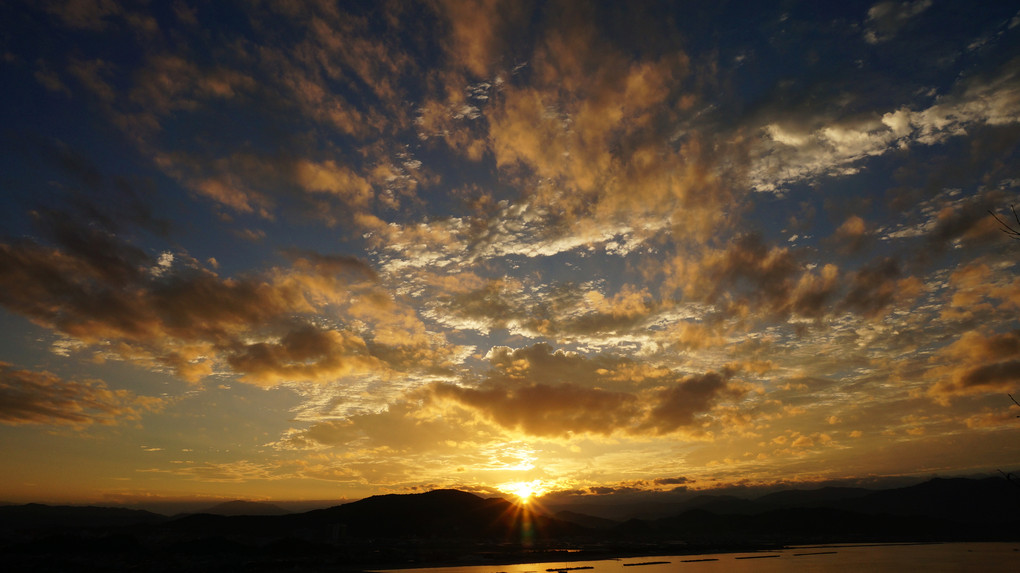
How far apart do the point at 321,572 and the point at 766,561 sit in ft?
428

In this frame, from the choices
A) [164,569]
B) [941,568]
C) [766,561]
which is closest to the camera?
[164,569]

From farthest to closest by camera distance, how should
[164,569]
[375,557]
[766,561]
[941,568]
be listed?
[766,561] < [375,557] < [941,568] < [164,569]

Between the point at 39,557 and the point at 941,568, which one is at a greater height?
the point at 39,557

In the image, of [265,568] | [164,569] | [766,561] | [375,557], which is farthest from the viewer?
[766,561]

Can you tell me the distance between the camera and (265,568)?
113562 mm

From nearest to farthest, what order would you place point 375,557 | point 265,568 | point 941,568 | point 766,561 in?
point 265,568
point 941,568
point 375,557
point 766,561

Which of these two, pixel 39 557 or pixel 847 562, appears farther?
pixel 847 562

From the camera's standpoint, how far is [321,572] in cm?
10650

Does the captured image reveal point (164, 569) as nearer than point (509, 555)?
Yes

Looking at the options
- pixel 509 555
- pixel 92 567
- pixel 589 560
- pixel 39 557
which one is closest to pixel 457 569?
pixel 509 555

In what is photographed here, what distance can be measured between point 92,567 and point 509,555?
108133 mm

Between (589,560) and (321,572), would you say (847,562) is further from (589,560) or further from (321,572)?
(321,572)

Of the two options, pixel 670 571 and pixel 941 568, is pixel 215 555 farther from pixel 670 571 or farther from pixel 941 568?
pixel 941 568

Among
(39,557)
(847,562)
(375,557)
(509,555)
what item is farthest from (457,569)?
(847,562)
